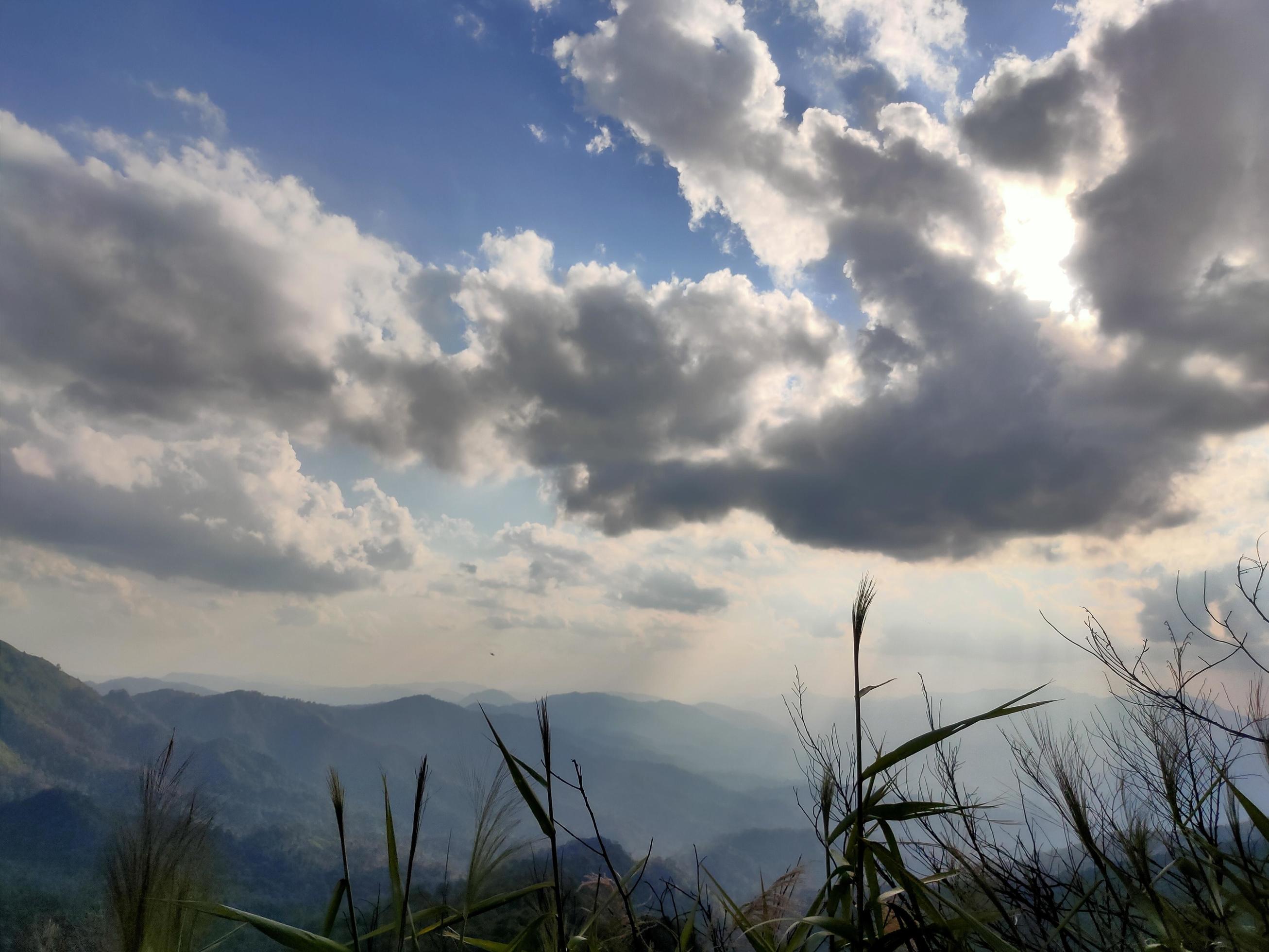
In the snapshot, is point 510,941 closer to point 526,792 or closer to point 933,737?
point 526,792

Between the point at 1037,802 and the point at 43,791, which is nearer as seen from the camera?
the point at 1037,802

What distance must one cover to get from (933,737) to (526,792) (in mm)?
820

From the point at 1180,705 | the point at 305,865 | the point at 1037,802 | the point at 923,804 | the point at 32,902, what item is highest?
the point at 1180,705

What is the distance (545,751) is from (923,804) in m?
0.79

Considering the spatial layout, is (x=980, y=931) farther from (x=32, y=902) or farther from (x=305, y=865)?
(x=305, y=865)

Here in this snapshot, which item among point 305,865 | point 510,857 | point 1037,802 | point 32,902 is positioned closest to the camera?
point 510,857

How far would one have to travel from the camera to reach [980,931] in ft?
4.25

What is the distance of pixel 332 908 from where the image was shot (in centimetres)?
175

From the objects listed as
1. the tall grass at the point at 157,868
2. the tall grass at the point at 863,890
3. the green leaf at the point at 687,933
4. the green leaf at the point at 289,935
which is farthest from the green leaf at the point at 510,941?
the tall grass at the point at 157,868

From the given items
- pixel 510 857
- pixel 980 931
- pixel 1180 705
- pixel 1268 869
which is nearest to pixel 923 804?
pixel 980 931

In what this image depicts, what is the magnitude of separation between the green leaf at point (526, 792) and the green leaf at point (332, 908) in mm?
486

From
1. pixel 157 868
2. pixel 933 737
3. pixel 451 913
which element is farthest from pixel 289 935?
pixel 933 737

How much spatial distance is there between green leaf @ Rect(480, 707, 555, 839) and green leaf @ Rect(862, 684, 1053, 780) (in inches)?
25.6

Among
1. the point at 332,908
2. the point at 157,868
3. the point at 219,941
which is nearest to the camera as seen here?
the point at 332,908
